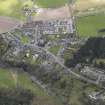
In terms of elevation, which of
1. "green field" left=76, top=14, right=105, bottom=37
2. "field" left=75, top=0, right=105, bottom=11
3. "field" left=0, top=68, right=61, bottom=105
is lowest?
"field" left=0, top=68, right=61, bottom=105

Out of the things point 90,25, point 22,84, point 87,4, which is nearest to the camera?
point 22,84

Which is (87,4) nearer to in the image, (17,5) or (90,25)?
(90,25)

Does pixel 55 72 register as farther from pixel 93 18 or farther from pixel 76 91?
pixel 93 18

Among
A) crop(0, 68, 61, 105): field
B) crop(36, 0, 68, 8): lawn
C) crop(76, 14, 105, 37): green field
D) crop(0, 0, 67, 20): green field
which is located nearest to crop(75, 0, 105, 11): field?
crop(36, 0, 68, 8): lawn

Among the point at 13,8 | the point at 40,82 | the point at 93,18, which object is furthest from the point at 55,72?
the point at 13,8

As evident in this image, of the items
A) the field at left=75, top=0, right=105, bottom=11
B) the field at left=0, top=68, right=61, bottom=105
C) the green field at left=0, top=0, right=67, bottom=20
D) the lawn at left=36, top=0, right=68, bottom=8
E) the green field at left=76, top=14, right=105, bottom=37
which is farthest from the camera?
the lawn at left=36, top=0, right=68, bottom=8

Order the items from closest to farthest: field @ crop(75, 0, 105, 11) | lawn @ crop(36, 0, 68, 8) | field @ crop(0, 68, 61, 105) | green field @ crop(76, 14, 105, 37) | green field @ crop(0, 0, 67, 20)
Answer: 1. field @ crop(0, 68, 61, 105)
2. green field @ crop(76, 14, 105, 37)
3. green field @ crop(0, 0, 67, 20)
4. field @ crop(75, 0, 105, 11)
5. lawn @ crop(36, 0, 68, 8)


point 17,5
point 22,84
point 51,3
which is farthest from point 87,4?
point 22,84

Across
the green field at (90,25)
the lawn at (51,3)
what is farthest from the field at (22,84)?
the lawn at (51,3)

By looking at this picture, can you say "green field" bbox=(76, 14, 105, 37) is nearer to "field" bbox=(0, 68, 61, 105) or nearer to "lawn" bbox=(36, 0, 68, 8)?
"lawn" bbox=(36, 0, 68, 8)
